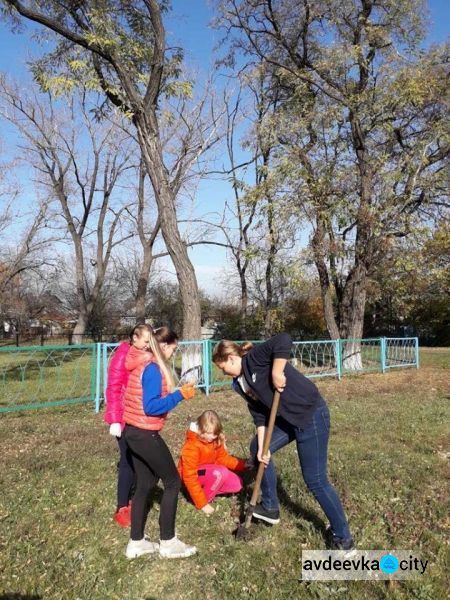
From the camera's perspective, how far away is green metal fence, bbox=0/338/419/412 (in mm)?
8492

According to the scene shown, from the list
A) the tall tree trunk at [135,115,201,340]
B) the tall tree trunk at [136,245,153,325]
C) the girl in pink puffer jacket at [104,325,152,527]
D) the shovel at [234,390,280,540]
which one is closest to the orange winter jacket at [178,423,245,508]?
the girl in pink puffer jacket at [104,325,152,527]

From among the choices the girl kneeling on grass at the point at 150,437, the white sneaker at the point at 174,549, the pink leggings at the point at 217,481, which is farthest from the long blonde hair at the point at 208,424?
the white sneaker at the point at 174,549

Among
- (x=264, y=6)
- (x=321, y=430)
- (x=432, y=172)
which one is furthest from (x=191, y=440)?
(x=264, y=6)

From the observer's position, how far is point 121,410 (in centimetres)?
339

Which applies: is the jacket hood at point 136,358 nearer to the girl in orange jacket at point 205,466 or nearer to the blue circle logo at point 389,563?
the girl in orange jacket at point 205,466

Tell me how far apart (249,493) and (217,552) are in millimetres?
1017

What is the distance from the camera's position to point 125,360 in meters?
3.47

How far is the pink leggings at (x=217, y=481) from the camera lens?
4.21m

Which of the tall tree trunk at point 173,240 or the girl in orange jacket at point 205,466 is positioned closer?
the girl in orange jacket at point 205,466

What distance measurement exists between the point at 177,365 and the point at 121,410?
9002mm

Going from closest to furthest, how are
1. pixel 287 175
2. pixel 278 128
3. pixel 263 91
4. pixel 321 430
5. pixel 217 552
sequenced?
pixel 321 430
pixel 217 552
pixel 287 175
pixel 278 128
pixel 263 91

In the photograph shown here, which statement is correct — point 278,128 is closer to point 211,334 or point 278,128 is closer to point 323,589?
point 323,589

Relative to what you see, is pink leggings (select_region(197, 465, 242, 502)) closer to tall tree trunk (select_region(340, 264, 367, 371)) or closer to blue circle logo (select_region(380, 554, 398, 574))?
blue circle logo (select_region(380, 554, 398, 574))

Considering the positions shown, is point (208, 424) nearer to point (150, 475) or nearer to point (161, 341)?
point (150, 475)
